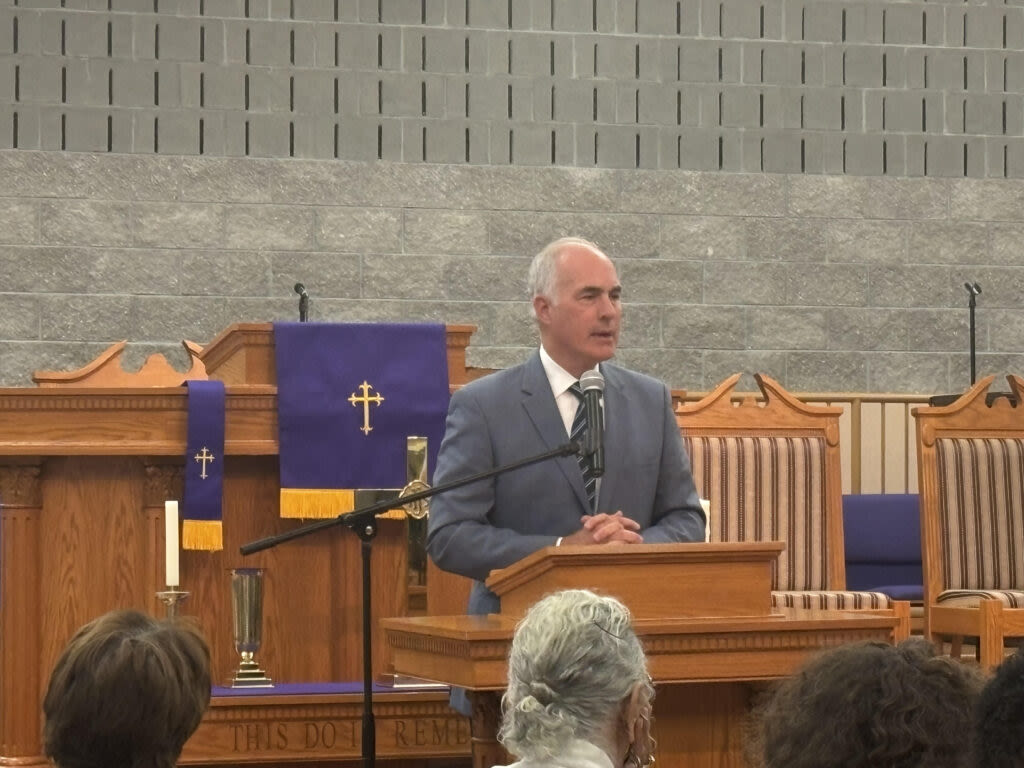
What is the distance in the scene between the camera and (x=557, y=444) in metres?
4.09

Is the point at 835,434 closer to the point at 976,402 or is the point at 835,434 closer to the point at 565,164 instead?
the point at 976,402

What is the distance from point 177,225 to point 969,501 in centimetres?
426

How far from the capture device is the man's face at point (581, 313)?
13.6ft

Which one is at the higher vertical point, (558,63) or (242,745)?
(558,63)

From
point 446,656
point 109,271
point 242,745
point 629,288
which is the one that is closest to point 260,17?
point 109,271

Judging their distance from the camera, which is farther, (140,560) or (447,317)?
(447,317)

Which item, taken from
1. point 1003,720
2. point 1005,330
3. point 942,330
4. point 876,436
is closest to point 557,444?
point 1003,720

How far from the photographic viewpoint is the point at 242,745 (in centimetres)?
458

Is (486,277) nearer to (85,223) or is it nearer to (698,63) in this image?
(698,63)

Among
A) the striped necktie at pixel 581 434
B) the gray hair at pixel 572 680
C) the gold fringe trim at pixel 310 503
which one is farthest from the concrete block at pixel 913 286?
the gray hair at pixel 572 680

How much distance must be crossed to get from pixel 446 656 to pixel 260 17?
5.81 meters

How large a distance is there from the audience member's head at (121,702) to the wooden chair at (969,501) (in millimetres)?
3852

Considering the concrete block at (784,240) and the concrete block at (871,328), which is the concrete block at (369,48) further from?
the concrete block at (871,328)

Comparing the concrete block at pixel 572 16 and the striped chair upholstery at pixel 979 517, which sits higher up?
the concrete block at pixel 572 16
